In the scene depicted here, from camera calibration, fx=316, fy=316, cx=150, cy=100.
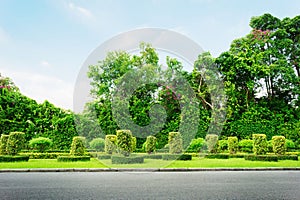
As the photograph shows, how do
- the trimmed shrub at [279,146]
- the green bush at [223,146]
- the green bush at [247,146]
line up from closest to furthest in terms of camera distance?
the trimmed shrub at [279,146]
the green bush at [247,146]
the green bush at [223,146]

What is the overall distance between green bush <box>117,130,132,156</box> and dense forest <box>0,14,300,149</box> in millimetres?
9875

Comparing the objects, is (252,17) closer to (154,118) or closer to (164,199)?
(154,118)

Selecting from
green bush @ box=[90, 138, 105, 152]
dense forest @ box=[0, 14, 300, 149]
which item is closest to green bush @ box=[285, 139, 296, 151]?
dense forest @ box=[0, 14, 300, 149]

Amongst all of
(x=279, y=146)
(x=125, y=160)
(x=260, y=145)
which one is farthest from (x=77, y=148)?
(x=279, y=146)

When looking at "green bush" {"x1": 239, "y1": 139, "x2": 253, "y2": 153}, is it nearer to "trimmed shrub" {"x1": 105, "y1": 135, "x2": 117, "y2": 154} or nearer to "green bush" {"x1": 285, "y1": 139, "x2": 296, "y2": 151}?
"green bush" {"x1": 285, "y1": 139, "x2": 296, "y2": 151}

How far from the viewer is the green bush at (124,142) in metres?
16.1

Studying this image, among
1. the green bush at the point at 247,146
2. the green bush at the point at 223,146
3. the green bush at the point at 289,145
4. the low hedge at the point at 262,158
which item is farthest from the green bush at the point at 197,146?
the green bush at the point at 289,145

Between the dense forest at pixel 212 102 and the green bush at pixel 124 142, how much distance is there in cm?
987

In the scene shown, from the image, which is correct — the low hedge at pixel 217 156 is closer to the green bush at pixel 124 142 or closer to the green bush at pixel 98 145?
the green bush at pixel 124 142

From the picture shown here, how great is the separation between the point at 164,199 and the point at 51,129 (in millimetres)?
22744

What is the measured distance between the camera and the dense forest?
26.5 m

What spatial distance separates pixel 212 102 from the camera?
28.8m

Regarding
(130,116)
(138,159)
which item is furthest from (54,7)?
(130,116)

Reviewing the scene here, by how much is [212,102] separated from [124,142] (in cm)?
1455
